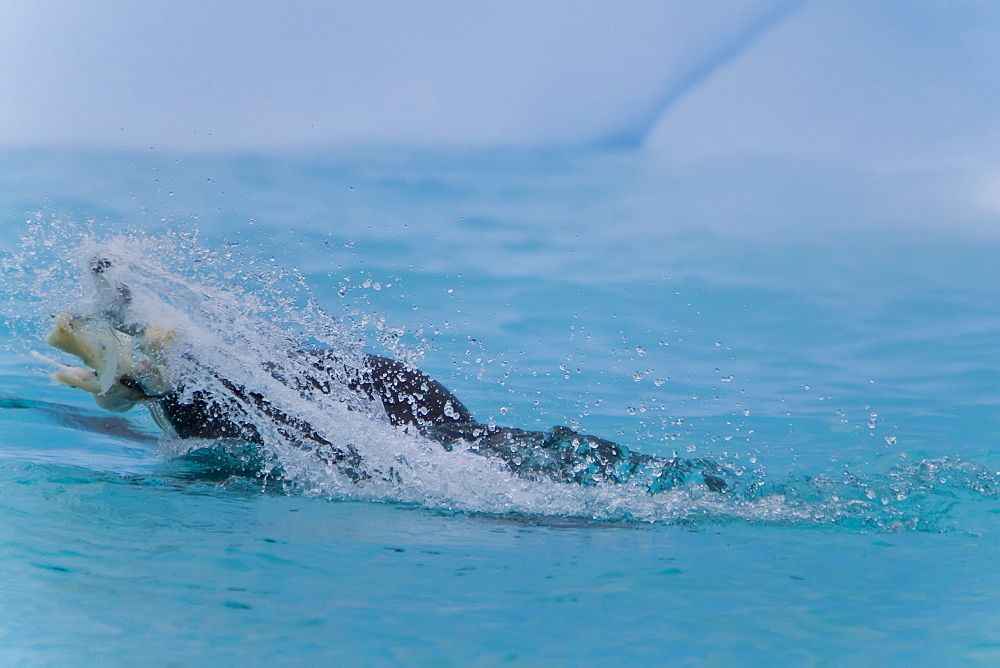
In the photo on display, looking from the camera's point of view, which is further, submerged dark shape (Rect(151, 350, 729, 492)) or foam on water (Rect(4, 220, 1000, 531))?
submerged dark shape (Rect(151, 350, 729, 492))

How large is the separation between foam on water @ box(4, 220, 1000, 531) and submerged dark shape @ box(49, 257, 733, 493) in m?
0.03

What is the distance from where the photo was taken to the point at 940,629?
2.56 metres

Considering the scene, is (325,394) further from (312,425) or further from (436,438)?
(436,438)

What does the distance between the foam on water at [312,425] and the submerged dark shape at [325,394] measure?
0.11 feet

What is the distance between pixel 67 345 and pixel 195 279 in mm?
635

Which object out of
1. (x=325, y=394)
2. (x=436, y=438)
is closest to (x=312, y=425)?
(x=325, y=394)

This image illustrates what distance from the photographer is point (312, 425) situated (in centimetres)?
402

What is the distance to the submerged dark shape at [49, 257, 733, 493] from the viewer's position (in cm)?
356

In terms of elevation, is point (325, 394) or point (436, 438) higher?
point (325, 394)

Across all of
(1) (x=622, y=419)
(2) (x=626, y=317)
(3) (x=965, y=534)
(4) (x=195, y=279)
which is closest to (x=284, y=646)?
(4) (x=195, y=279)

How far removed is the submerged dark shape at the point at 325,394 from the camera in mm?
3559

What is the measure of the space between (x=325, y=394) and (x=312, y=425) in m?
0.20

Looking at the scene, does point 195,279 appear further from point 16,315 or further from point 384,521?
point 16,315

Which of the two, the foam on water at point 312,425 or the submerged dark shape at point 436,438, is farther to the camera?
the submerged dark shape at point 436,438
